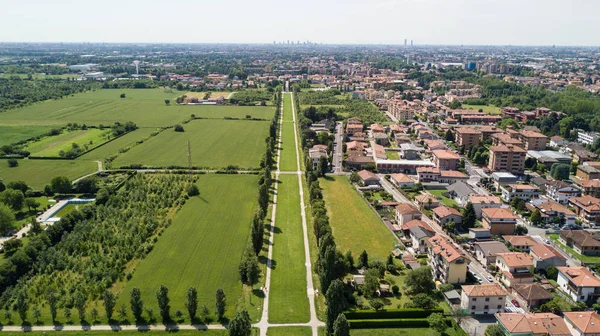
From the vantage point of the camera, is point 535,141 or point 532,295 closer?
point 532,295

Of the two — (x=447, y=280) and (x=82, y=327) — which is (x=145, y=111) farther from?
(x=447, y=280)

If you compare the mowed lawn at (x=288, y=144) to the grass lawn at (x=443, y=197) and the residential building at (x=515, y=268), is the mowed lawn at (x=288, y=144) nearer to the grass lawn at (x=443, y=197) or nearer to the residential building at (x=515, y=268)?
the grass lawn at (x=443, y=197)

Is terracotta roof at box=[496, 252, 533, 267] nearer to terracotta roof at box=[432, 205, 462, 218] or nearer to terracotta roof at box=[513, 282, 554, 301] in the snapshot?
terracotta roof at box=[513, 282, 554, 301]

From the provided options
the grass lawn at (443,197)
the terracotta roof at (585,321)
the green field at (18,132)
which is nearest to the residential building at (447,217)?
the grass lawn at (443,197)

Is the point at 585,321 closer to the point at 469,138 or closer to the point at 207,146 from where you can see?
the point at 469,138

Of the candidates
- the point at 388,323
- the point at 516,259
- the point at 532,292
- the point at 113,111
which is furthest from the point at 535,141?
the point at 113,111

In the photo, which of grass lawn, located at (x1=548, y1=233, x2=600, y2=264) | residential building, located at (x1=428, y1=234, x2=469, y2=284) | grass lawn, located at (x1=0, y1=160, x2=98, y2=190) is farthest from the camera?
grass lawn, located at (x1=0, y1=160, x2=98, y2=190)

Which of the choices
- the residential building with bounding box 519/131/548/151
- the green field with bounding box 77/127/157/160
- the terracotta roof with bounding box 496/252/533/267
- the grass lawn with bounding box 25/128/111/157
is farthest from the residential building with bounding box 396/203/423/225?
the grass lawn with bounding box 25/128/111/157

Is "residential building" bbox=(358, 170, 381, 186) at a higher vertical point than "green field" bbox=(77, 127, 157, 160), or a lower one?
lower
